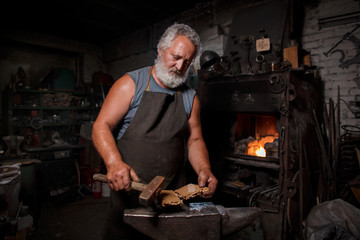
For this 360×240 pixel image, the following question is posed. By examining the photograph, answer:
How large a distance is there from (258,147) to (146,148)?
253cm

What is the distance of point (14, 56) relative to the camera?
6.49m

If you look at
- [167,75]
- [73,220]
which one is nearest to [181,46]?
[167,75]

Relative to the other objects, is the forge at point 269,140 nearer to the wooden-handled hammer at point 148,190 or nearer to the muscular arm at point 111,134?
the muscular arm at point 111,134

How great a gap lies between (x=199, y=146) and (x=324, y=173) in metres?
2.26

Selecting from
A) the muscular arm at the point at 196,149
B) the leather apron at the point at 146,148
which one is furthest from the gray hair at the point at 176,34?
the muscular arm at the point at 196,149

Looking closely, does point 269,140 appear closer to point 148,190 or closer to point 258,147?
point 258,147

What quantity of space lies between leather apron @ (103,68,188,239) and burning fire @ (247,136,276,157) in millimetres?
2171

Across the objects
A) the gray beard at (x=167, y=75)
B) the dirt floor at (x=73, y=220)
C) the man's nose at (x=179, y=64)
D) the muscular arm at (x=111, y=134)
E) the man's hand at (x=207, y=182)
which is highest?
the man's nose at (x=179, y=64)

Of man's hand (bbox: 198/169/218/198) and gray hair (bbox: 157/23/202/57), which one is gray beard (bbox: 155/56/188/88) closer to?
gray hair (bbox: 157/23/202/57)

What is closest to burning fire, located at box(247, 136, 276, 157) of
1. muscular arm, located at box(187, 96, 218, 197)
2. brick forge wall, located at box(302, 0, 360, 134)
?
brick forge wall, located at box(302, 0, 360, 134)

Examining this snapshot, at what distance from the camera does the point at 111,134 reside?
1.71 m

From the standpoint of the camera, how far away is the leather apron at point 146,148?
6.16ft

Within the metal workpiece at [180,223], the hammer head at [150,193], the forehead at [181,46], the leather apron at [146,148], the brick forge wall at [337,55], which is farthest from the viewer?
the brick forge wall at [337,55]

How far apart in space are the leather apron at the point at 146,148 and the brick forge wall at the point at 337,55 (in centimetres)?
278
